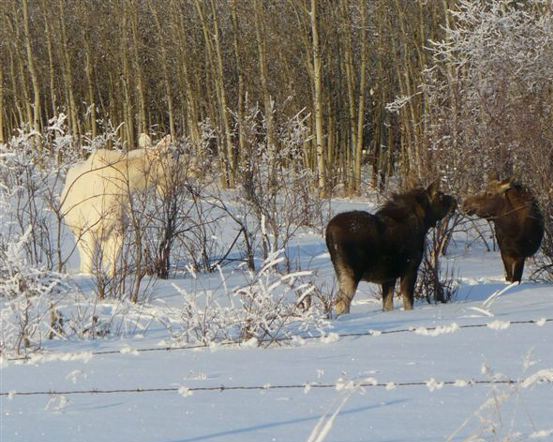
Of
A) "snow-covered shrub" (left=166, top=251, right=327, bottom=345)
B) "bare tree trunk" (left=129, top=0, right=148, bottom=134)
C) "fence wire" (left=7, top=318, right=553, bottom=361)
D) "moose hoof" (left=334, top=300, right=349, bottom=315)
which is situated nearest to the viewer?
"fence wire" (left=7, top=318, right=553, bottom=361)

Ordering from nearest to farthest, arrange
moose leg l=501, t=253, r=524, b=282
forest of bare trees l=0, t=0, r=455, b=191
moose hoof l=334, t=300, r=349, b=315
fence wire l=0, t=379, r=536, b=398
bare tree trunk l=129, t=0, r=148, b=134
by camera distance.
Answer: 1. fence wire l=0, t=379, r=536, b=398
2. moose hoof l=334, t=300, r=349, b=315
3. moose leg l=501, t=253, r=524, b=282
4. forest of bare trees l=0, t=0, r=455, b=191
5. bare tree trunk l=129, t=0, r=148, b=134

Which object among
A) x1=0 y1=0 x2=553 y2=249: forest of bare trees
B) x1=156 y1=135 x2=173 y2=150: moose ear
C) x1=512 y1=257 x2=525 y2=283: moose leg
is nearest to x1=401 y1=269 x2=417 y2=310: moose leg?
x1=512 y1=257 x2=525 y2=283: moose leg

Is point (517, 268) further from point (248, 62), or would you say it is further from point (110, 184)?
point (248, 62)

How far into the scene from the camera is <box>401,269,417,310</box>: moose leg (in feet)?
30.8

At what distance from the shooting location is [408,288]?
9.42 metres

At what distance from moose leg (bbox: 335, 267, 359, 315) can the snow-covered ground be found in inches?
39.2

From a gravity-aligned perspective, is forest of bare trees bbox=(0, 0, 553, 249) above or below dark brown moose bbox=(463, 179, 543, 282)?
above

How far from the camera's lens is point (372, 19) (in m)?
32.2

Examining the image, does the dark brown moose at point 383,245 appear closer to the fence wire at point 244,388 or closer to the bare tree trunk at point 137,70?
the fence wire at point 244,388

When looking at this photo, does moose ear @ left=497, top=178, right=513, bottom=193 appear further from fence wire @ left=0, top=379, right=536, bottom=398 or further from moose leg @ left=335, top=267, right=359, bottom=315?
fence wire @ left=0, top=379, right=536, bottom=398

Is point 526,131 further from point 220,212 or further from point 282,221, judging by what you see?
point 220,212

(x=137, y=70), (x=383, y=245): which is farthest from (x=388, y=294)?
(x=137, y=70)

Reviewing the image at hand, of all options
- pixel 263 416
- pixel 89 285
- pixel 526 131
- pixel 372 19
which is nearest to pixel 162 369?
pixel 263 416

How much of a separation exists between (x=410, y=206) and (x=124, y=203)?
3.55 metres
